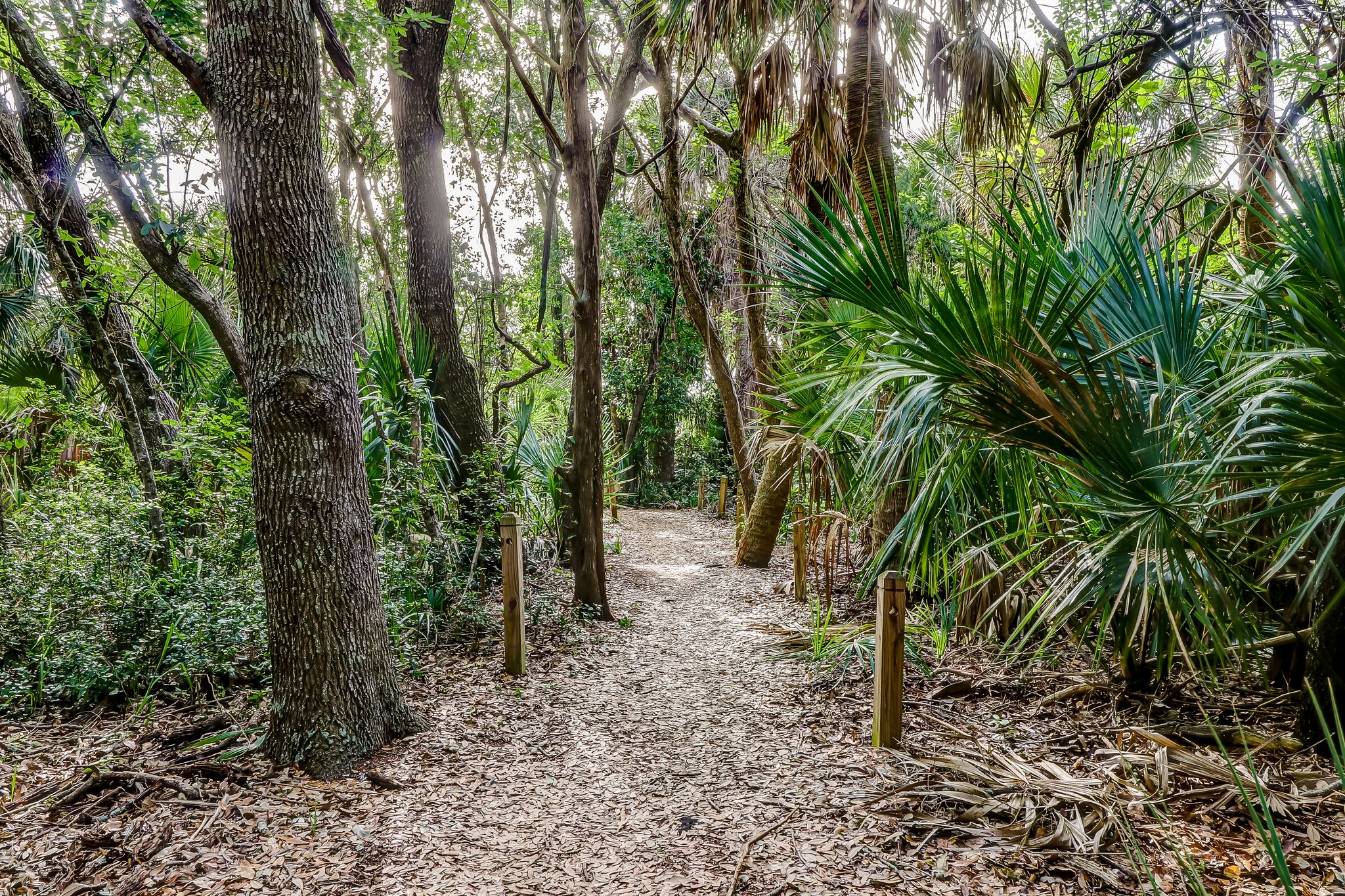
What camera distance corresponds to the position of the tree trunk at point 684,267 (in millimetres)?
6434

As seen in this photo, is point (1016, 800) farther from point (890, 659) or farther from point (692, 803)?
point (692, 803)

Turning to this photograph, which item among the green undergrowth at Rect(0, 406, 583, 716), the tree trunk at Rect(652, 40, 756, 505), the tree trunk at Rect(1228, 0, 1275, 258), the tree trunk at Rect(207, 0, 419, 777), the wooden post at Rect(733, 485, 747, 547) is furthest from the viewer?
the wooden post at Rect(733, 485, 747, 547)

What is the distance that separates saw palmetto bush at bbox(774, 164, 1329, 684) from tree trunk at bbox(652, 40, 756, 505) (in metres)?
3.26

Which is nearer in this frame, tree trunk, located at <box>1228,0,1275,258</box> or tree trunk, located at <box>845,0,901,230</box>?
tree trunk, located at <box>1228,0,1275,258</box>

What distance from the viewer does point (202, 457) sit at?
3994mm

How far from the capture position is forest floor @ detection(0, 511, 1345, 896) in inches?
83.4

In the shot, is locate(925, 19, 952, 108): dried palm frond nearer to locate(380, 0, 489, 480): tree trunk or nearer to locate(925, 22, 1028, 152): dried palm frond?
locate(925, 22, 1028, 152): dried palm frond

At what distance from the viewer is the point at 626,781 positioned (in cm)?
295

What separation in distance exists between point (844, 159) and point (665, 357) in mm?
8480

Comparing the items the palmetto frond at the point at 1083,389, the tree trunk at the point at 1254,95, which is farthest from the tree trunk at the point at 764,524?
the tree trunk at the point at 1254,95

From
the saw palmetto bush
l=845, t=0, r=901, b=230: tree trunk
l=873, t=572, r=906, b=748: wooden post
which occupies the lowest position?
l=873, t=572, r=906, b=748: wooden post

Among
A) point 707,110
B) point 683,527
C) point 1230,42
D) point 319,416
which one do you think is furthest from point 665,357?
point 319,416

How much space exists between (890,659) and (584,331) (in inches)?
127

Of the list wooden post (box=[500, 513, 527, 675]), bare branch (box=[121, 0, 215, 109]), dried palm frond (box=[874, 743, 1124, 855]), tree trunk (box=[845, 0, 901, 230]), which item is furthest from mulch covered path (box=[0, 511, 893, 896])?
tree trunk (box=[845, 0, 901, 230])
